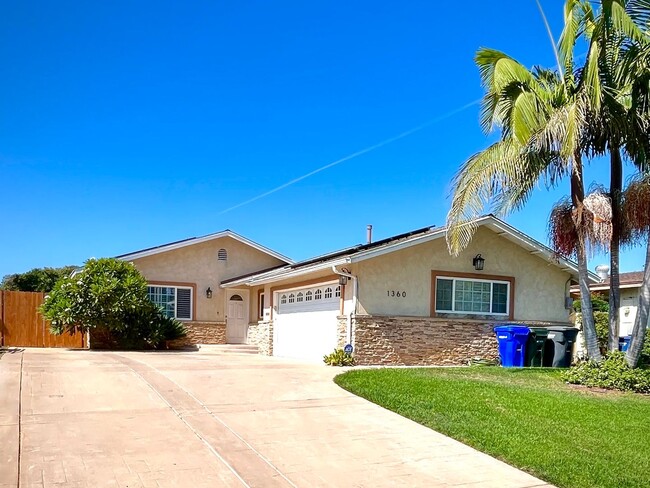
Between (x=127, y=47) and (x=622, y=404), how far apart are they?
12109 mm

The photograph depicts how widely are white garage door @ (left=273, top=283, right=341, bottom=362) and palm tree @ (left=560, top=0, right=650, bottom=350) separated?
7219 mm

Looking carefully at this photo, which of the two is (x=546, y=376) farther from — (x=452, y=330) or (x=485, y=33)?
(x=485, y=33)

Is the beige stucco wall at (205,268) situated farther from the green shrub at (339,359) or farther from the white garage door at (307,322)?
the green shrub at (339,359)

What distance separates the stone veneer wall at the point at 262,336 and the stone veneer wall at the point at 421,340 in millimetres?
6037

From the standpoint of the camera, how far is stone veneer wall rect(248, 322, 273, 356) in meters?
20.2

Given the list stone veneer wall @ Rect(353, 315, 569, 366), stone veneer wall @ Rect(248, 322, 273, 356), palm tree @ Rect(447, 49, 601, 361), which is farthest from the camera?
stone veneer wall @ Rect(248, 322, 273, 356)

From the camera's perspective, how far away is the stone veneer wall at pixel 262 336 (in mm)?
20203

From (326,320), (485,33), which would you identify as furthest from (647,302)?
(326,320)

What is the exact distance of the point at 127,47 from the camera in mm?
12617

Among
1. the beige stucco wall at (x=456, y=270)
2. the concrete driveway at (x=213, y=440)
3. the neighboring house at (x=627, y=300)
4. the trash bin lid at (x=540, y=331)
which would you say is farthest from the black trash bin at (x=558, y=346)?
the neighboring house at (x=627, y=300)

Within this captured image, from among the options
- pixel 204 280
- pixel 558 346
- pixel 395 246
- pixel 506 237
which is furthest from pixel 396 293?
pixel 204 280

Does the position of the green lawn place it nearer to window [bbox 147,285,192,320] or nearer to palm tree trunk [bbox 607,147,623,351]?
palm tree trunk [bbox 607,147,623,351]

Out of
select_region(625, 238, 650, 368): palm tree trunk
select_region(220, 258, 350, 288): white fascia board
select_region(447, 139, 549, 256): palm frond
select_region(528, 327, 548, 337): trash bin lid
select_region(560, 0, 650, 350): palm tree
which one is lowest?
select_region(528, 327, 548, 337): trash bin lid

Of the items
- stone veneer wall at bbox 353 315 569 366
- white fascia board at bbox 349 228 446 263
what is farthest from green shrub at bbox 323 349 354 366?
white fascia board at bbox 349 228 446 263
